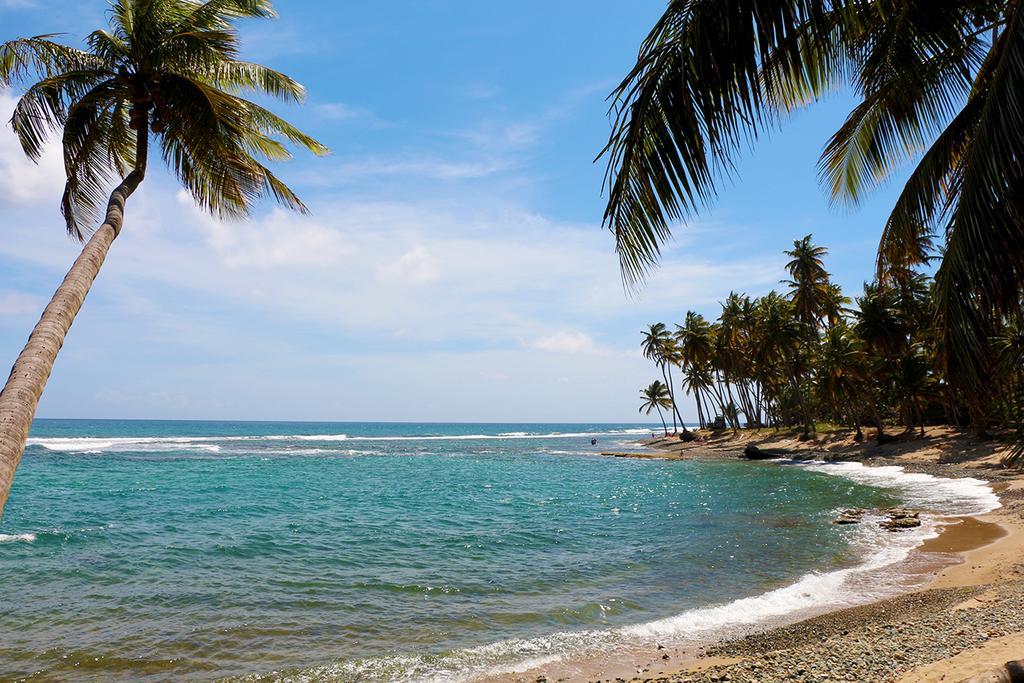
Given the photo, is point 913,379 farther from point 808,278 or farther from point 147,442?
point 147,442

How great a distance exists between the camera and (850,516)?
66.3ft

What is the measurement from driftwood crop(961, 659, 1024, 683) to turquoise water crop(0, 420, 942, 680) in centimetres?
540

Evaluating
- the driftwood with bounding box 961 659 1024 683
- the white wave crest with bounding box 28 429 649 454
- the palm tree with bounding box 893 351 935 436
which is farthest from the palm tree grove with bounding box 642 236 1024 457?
the white wave crest with bounding box 28 429 649 454

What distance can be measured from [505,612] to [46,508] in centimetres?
2230

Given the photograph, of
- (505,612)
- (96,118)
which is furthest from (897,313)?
(96,118)

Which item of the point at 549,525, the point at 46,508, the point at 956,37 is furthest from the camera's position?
the point at 46,508

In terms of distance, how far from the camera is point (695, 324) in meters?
73.4

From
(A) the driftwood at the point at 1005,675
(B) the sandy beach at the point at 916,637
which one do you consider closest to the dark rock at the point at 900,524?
(B) the sandy beach at the point at 916,637

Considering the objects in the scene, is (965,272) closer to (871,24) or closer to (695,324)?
(871,24)

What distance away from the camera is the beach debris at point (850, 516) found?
19.4 meters

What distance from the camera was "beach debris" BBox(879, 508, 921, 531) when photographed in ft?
59.3

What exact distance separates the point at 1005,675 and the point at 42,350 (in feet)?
28.4

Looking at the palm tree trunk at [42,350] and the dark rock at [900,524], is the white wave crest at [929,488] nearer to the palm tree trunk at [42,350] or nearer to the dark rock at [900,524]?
the dark rock at [900,524]

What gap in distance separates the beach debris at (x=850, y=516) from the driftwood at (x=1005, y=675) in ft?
51.4
